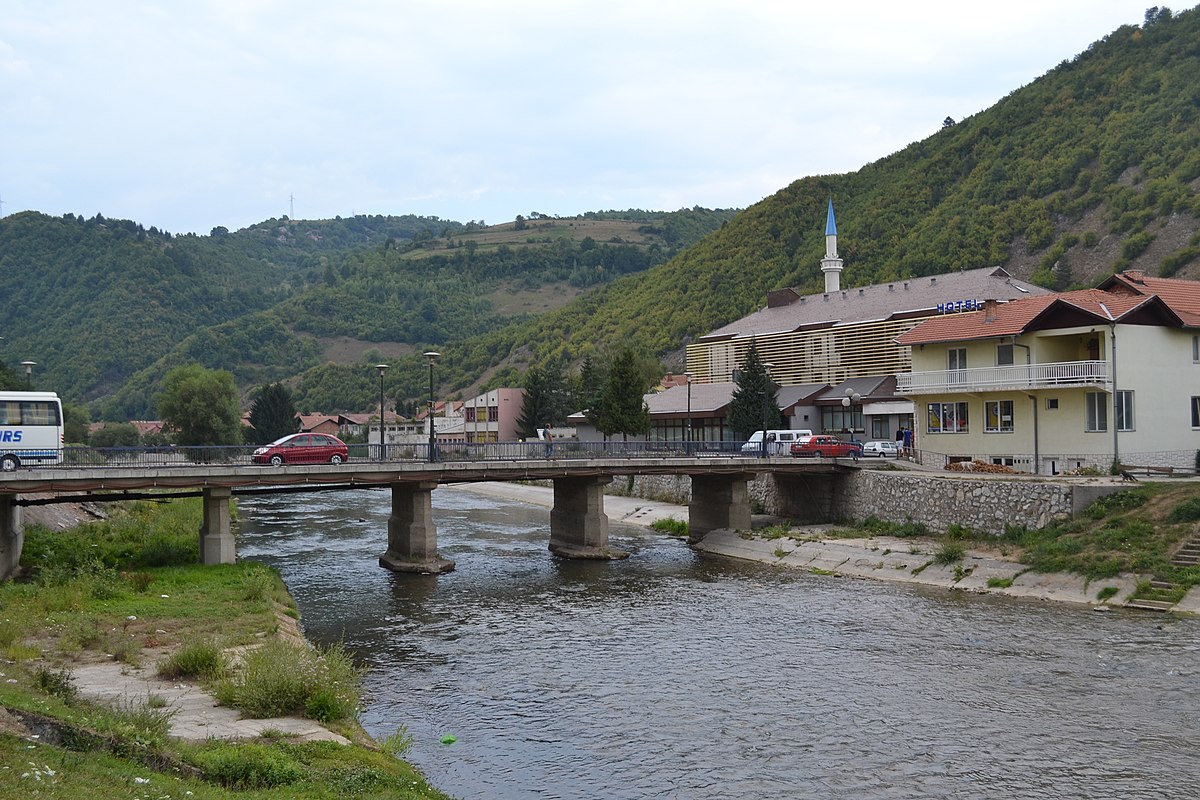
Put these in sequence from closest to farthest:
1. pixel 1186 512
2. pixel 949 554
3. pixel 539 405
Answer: pixel 1186 512 → pixel 949 554 → pixel 539 405

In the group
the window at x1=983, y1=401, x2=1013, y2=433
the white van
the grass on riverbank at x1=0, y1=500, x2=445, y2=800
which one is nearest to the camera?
the grass on riverbank at x1=0, y1=500, x2=445, y2=800

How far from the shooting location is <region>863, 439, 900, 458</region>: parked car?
58.4 m

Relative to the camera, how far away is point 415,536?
1832 inches

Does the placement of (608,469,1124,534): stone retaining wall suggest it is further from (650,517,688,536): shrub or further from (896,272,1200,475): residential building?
(650,517,688,536): shrub

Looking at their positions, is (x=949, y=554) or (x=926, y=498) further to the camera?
(x=926, y=498)

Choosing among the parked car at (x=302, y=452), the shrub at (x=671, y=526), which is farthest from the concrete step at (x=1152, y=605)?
the parked car at (x=302, y=452)

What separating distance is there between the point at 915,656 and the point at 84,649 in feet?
73.7

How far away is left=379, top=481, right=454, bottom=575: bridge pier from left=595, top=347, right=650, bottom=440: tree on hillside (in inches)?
1290

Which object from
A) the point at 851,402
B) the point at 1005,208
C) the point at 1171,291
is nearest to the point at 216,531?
the point at 1171,291

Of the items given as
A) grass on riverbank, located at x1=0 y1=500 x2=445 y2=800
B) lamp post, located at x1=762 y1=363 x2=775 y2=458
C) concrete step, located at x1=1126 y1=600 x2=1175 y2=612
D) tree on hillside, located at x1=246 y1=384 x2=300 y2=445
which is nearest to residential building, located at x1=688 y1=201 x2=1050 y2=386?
lamp post, located at x1=762 y1=363 x2=775 y2=458

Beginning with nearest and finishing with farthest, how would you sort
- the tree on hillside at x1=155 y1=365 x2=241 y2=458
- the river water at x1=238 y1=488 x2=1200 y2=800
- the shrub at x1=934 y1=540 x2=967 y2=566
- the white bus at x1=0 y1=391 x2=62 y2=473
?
1. the river water at x1=238 y1=488 x2=1200 y2=800
2. the shrub at x1=934 y1=540 x2=967 y2=566
3. the white bus at x1=0 y1=391 x2=62 y2=473
4. the tree on hillside at x1=155 y1=365 x2=241 y2=458

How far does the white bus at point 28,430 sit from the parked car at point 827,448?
37664 mm

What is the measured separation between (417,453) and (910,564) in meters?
23.9

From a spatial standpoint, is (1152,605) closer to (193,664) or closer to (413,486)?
(193,664)
